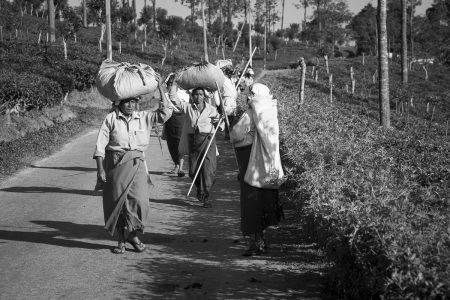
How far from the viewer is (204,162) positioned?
868 cm

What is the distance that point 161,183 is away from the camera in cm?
1024

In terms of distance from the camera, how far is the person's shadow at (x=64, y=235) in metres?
6.67

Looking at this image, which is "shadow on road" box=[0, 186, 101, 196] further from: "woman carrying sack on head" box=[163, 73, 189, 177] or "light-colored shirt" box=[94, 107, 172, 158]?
"light-colored shirt" box=[94, 107, 172, 158]

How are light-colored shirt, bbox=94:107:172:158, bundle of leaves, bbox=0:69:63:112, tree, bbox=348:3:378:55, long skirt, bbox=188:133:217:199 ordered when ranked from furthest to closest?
1. tree, bbox=348:3:378:55
2. bundle of leaves, bbox=0:69:63:112
3. long skirt, bbox=188:133:217:199
4. light-colored shirt, bbox=94:107:172:158

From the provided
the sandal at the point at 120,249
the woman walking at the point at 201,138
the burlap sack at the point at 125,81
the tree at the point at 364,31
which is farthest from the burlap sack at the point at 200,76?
the tree at the point at 364,31

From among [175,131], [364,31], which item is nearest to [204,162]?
[175,131]

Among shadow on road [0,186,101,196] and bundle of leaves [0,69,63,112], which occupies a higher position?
bundle of leaves [0,69,63,112]

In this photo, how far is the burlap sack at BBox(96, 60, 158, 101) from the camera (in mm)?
6164

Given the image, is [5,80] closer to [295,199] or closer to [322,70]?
[295,199]

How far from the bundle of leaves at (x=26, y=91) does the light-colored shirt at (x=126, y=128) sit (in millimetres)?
8957


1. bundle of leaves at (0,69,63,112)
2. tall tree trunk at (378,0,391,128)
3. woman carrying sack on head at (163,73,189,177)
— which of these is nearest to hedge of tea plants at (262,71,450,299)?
woman carrying sack on head at (163,73,189,177)

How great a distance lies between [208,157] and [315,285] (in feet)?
12.3

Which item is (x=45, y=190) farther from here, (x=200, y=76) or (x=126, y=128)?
(x=126, y=128)

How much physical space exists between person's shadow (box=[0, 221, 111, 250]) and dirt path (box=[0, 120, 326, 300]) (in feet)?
0.04
